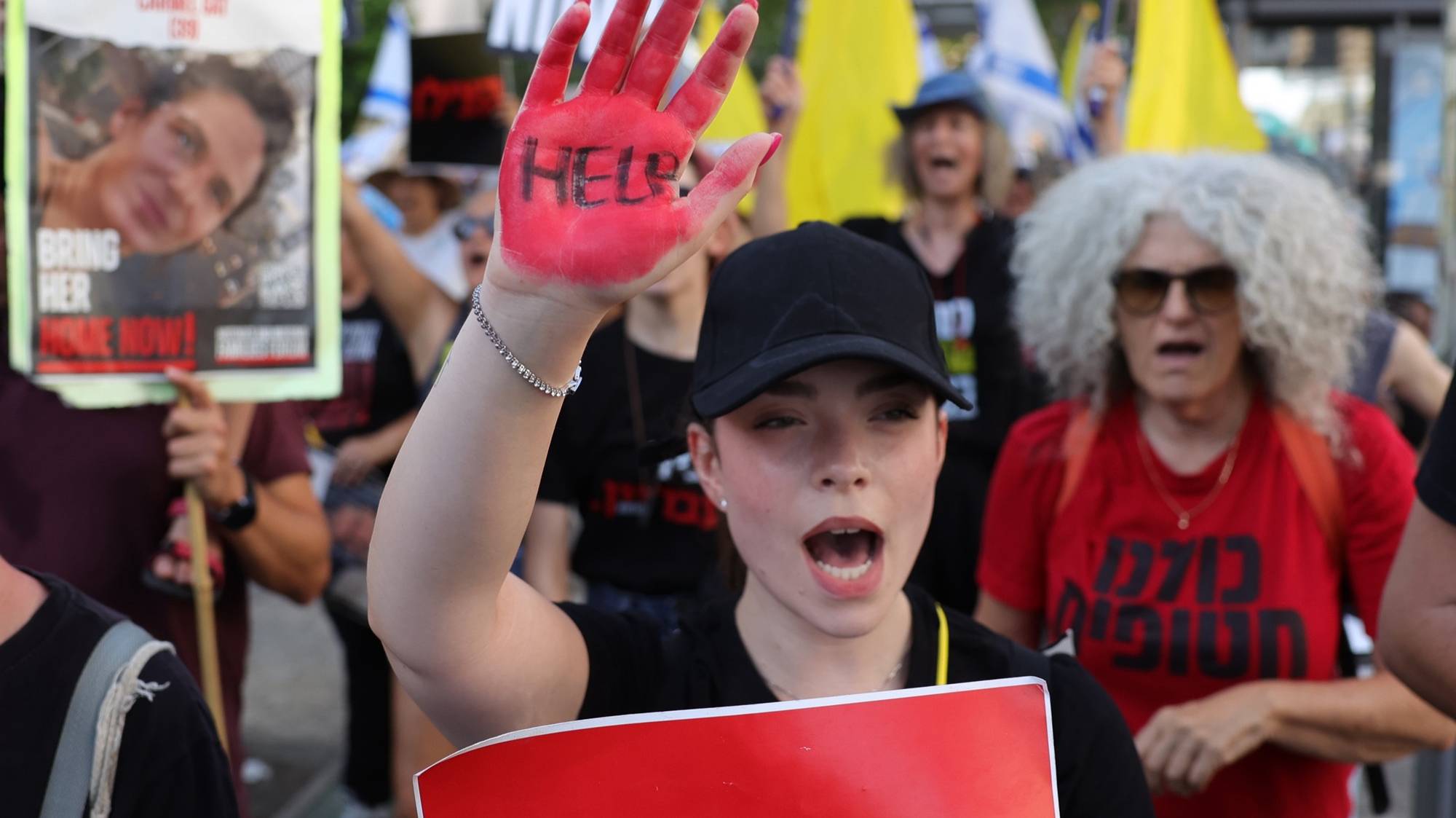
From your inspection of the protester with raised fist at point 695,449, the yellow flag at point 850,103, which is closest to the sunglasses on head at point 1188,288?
the protester with raised fist at point 695,449

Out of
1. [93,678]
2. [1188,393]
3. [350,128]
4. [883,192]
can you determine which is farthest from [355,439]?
[350,128]

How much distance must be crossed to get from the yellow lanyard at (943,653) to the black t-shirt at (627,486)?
57.1 inches

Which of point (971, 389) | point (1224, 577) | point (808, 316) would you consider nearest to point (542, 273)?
point (808, 316)

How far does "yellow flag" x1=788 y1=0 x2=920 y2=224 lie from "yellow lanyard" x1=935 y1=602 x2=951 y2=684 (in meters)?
3.95

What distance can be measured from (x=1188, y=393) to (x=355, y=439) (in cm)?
318

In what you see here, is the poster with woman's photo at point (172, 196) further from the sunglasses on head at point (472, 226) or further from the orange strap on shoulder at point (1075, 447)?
the sunglasses on head at point (472, 226)

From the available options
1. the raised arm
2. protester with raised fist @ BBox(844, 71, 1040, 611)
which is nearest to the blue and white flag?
protester with raised fist @ BBox(844, 71, 1040, 611)

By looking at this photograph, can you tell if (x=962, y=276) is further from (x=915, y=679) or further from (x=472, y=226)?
(x=915, y=679)

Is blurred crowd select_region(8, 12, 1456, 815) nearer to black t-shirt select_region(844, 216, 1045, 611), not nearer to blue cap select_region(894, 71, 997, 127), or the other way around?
black t-shirt select_region(844, 216, 1045, 611)

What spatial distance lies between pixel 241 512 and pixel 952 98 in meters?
3.20

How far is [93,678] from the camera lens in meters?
1.63

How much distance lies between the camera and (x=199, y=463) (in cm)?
264

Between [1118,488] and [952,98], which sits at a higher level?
[952,98]

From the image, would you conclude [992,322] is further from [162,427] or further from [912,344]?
[912,344]
